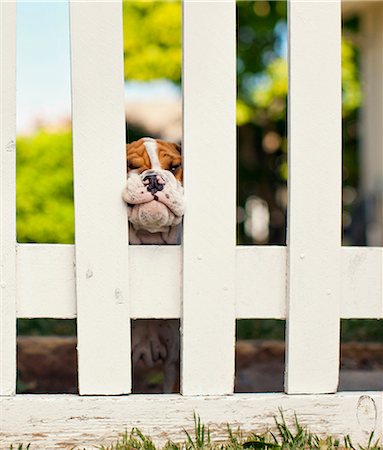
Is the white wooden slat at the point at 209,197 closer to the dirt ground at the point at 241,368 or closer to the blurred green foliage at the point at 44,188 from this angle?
the dirt ground at the point at 241,368

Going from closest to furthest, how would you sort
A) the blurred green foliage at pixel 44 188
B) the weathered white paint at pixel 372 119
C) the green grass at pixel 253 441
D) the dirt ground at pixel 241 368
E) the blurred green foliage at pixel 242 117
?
1. the green grass at pixel 253 441
2. the dirt ground at pixel 241 368
3. the blurred green foliage at pixel 44 188
4. the blurred green foliage at pixel 242 117
5. the weathered white paint at pixel 372 119

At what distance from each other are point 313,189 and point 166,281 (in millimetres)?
380

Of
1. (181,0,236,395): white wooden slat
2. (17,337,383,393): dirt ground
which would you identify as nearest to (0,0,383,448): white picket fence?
(181,0,236,395): white wooden slat

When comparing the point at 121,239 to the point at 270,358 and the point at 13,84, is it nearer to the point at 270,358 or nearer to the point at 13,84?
the point at 13,84

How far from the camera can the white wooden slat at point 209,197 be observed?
1482mm

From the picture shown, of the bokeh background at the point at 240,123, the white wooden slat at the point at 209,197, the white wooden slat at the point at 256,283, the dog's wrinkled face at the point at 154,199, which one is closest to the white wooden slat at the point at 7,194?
the dog's wrinkled face at the point at 154,199

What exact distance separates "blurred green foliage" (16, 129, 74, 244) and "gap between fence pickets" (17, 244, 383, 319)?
4.85m

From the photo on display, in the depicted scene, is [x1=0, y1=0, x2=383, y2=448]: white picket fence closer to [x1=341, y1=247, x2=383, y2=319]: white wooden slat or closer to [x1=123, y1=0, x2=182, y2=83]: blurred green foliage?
[x1=341, y1=247, x2=383, y2=319]: white wooden slat

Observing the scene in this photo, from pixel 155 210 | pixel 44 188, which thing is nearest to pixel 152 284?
pixel 155 210

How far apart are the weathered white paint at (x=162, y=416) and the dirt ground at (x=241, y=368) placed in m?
0.73

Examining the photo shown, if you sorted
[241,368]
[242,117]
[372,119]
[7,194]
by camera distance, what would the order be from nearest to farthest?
1. [7,194]
2. [241,368]
3. [242,117]
4. [372,119]

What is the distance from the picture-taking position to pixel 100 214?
148cm

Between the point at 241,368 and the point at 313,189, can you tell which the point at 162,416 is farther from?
the point at 241,368

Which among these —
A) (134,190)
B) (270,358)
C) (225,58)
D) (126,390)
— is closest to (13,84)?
(134,190)
